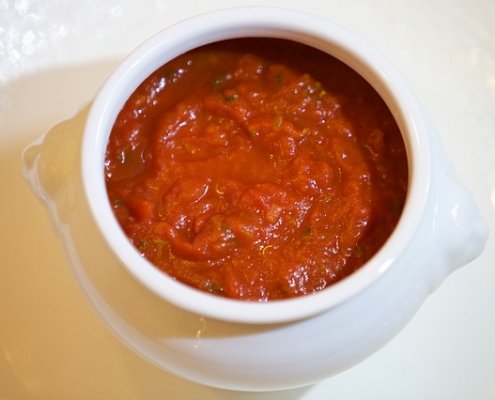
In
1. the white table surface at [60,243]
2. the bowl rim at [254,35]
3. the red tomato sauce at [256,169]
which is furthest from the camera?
the white table surface at [60,243]

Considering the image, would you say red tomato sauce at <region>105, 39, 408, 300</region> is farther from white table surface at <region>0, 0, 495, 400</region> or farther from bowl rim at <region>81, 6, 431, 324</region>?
white table surface at <region>0, 0, 495, 400</region>

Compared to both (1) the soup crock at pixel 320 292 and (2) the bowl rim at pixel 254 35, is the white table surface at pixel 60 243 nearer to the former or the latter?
(1) the soup crock at pixel 320 292

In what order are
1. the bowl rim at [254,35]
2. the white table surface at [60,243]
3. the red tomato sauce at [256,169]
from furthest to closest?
the white table surface at [60,243] → the red tomato sauce at [256,169] → the bowl rim at [254,35]

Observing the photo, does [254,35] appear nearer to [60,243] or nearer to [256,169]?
[256,169]

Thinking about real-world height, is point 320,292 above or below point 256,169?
below

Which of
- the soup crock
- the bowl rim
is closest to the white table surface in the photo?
the soup crock

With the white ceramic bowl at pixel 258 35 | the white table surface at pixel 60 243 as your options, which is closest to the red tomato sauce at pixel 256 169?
the white ceramic bowl at pixel 258 35

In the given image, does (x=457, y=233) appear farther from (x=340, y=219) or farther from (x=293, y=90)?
(x=293, y=90)

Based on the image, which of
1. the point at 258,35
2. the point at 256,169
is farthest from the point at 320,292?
the point at 258,35

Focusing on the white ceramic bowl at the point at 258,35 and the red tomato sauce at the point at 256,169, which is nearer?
the white ceramic bowl at the point at 258,35
